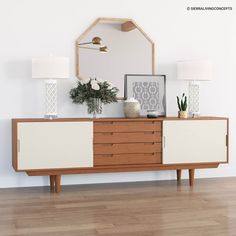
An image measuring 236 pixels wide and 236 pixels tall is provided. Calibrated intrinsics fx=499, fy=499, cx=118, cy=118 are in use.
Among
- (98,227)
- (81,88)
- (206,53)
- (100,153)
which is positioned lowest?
(98,227)

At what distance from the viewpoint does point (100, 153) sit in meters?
4.50

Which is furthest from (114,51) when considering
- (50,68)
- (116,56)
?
(50,68)

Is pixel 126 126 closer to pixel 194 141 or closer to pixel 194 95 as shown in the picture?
pixel 194 141

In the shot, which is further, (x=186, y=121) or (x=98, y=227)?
(x=186, y=121)

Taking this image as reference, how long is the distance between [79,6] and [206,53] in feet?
4.64

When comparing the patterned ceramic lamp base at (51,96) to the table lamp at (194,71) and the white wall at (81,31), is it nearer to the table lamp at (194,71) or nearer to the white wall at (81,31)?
the white wall at (81,31)

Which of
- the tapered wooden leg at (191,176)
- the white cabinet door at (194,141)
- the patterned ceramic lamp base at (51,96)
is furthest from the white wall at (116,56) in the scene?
the tapered wooden leg at (191,176)

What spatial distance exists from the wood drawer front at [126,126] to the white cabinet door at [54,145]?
94 millimetres

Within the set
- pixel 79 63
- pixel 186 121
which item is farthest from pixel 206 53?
pixel 79 63

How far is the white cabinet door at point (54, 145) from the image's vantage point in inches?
169

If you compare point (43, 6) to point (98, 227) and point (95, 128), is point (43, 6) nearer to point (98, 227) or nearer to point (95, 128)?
point (95, 128)

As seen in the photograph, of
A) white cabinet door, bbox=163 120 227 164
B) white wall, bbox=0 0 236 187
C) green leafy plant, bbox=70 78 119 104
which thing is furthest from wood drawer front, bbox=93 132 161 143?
white wall, bbox=0 0 236 187

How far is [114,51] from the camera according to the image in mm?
4871

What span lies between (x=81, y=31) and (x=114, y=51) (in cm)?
37
